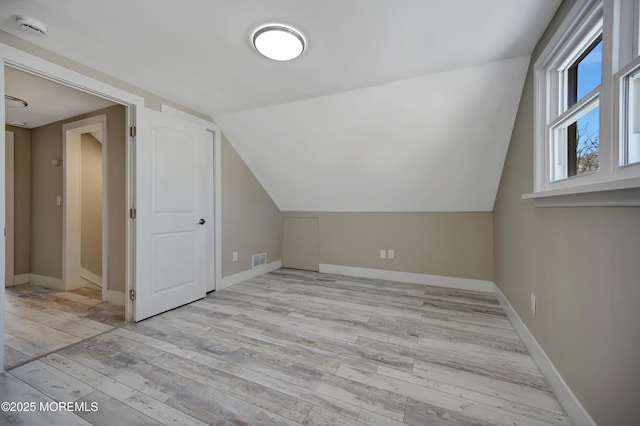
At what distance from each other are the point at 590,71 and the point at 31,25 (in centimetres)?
329

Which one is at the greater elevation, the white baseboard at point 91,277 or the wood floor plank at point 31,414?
the white baseboard at point 91,277

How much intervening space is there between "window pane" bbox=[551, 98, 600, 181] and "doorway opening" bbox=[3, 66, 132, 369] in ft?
11.1

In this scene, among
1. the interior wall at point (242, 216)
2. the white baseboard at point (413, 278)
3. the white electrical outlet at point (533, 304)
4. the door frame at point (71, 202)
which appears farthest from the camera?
the interior wall at point (242, 216)

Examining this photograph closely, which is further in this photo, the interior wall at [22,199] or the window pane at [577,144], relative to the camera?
the interior wall at [22,199]

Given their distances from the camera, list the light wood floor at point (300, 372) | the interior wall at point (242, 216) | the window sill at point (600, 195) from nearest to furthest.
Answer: the window sill at point (600, 195) → the light wood floor at point (300, 372) → the interior wall at point (242, 216)

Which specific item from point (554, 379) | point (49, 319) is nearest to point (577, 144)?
point (554, 379)

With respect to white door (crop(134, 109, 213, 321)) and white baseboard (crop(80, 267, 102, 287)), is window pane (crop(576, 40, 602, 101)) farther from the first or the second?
white baseboard (crop(80, 267, 102, 287))

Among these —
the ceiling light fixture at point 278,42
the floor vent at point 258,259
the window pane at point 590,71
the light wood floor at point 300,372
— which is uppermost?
the ceiling light fixture at point 278,42

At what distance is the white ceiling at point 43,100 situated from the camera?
7.63 ft

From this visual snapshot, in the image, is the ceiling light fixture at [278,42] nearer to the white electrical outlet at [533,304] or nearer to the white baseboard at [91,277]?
the white electrical outlet at [533,304]

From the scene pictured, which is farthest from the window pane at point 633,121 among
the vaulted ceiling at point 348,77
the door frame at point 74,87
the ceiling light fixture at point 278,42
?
the door frame at point 74,87

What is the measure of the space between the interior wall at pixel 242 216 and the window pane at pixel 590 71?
11.1ft

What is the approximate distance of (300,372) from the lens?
1.66 metres

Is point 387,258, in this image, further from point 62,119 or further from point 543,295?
point 62,119
